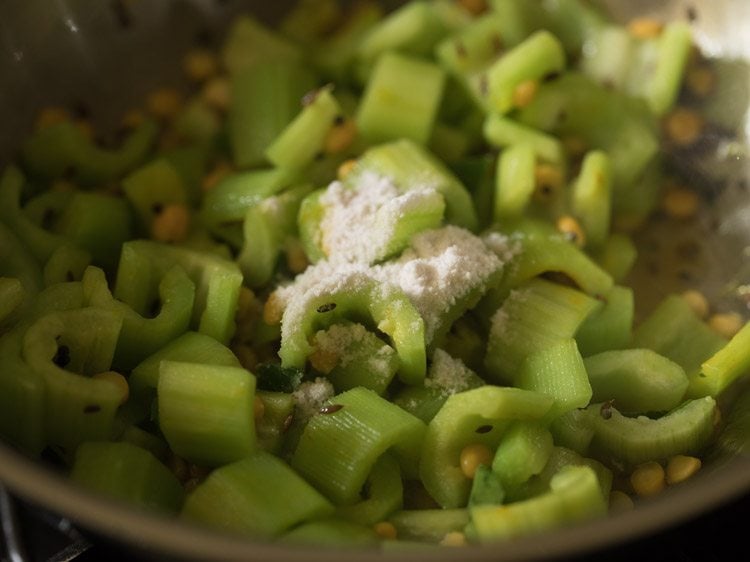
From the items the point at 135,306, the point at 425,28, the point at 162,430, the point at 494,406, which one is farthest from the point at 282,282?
the point at 425,28

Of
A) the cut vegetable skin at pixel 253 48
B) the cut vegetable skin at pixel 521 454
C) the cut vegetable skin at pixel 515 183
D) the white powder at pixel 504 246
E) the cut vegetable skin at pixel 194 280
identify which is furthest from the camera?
the cut vegetable skin at pixel 253 48

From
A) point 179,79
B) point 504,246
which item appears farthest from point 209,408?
point 179,79

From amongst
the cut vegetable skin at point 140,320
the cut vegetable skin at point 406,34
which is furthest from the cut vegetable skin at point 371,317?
the cut vegetable skin at point 406,34

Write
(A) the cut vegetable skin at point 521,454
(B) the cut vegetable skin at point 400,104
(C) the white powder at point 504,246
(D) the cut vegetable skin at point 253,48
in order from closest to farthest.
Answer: (A) the cut vegetable skin at point 521,454, (C) the white powder at point 504,246, (B) the cut vegetable skin at point 400,104, (D) the cut vegetable skin at point 253,48

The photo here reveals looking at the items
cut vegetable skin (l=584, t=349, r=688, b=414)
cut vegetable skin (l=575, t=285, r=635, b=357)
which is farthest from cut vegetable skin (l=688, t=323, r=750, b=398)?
cut vegetable skin (l=575, t=285, r=635, b=357)

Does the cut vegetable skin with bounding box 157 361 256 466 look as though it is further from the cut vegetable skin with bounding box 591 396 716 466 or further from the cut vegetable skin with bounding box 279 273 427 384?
the cut vegetable skin with bounding box 591 396 716 466

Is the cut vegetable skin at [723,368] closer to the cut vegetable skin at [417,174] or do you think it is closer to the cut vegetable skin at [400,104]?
the cut vegetable skin at [417,174]

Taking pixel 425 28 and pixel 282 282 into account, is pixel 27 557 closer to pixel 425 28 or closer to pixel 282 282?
pixel 282 282

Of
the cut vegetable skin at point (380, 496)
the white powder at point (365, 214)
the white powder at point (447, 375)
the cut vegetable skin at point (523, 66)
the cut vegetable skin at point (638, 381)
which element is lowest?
the cut vegetable skin at point (380, 496)
